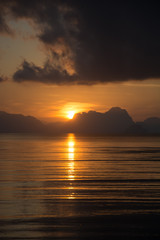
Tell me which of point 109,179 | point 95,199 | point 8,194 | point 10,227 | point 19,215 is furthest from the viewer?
point 109,179

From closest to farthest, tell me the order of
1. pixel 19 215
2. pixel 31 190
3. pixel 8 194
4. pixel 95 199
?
1. pixel 19 215
2. pixel 95 199
3. pixel 8 194
4. pixel 31 190

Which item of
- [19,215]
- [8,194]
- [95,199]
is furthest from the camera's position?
[8,194]

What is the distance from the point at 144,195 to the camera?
1803cm

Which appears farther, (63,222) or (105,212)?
(105,212)

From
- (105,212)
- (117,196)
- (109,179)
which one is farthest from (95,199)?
(109,179)

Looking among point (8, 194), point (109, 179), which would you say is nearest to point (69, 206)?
point (8, 194)

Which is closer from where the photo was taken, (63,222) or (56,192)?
(63,222)

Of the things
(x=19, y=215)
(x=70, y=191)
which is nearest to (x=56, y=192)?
(x=70, y=191)

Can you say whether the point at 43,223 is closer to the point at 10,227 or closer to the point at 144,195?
the point at 10,227

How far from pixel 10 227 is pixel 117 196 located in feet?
25.3

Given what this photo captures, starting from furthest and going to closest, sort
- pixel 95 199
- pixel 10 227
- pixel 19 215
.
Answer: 1. pixel 95 199
2. pixel 19 215
3. pixel 10 227

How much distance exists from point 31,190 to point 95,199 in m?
5.22

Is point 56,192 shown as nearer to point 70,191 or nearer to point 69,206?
point 70,191

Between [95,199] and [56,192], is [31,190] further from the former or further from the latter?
[95,199]
